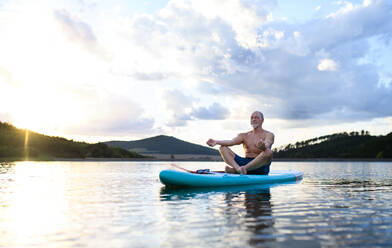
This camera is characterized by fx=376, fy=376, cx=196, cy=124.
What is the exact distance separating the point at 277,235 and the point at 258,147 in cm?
729

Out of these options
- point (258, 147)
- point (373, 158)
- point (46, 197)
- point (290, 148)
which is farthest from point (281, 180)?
point (290, 148)

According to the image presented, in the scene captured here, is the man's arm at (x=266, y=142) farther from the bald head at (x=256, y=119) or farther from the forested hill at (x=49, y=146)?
the forested hill at (x=49, y=146)

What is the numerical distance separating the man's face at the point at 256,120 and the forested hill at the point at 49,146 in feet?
230

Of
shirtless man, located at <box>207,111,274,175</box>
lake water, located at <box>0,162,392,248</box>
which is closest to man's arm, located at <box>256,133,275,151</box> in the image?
shirtless man, located at <box>207,111,274,175</box>

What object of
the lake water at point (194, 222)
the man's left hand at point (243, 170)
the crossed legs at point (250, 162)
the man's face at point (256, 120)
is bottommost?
the lake water at point (194, 222)

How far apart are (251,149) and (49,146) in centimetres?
9299

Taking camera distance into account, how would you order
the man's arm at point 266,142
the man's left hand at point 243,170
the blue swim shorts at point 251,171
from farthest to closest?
the blue swim shorts at point 251,171, the man's left hand at point 243,170, the man's arm at point 266,142

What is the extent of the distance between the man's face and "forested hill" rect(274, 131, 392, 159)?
4503 inches

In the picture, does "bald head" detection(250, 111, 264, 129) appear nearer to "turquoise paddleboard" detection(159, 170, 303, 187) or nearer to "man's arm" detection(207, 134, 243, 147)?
"man's arm" detection(207, 134, 243, 147)

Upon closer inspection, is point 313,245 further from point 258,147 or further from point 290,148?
point 290,148

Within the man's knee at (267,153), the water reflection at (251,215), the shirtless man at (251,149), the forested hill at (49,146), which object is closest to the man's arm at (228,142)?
the shirtless man at (251,149)

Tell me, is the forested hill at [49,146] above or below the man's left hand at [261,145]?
above

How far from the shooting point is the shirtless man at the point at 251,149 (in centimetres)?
1294

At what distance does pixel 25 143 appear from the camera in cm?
8888
